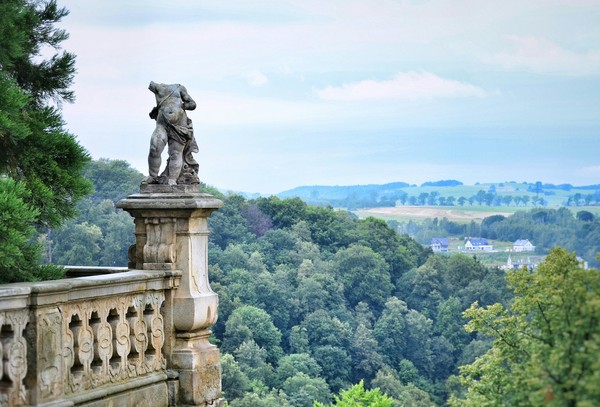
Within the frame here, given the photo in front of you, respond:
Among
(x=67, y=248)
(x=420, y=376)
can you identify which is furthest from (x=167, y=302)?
(x=420, y=376)

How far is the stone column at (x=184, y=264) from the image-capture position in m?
8.11

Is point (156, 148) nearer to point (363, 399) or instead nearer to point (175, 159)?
point (175, 159)

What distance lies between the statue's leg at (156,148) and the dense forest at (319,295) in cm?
6068

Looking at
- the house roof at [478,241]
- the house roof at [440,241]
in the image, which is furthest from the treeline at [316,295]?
the house roof at [440,241]

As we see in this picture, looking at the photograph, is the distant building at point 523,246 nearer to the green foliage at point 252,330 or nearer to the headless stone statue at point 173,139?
the green foliage at point 252,330

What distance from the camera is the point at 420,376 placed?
8925 centimetres

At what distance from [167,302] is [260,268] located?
90.9m

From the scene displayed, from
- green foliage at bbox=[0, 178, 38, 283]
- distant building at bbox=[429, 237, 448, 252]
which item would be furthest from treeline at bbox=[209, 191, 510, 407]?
green foliage at bbox=[0, 178, 38, 283]

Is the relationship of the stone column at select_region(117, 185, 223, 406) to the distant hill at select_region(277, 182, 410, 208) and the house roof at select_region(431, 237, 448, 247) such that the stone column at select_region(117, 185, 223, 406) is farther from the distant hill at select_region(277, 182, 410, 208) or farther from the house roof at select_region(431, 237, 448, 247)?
the distant hill at select_region(277, 182, 410, 208)

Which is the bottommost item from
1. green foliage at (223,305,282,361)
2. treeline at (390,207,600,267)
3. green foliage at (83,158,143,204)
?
green foliage at (223,305,282,361)

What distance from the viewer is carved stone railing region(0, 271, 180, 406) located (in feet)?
21.1

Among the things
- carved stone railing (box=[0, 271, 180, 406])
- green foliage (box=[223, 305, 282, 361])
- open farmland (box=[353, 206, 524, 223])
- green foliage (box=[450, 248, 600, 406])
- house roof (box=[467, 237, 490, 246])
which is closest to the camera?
green foliage (box=[450, 248, 600, 406])

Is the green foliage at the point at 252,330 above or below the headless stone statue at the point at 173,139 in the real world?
below

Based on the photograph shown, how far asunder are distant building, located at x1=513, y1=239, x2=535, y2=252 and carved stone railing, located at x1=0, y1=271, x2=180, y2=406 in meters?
95.7
